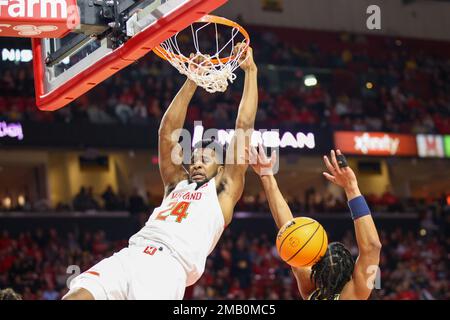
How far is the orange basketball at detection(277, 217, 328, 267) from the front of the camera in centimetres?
430

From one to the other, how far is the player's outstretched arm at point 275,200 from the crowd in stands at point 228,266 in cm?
740

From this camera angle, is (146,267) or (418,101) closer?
(146,267)

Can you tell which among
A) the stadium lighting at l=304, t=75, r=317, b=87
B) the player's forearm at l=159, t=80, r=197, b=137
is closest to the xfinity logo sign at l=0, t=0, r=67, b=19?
the player's forearm at l=159, t=80, r=197, b=137

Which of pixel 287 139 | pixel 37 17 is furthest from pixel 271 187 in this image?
pixel 287 139

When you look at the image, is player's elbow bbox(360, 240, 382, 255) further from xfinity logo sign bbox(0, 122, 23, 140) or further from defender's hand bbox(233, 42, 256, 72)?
xfinity logo sign bbox(0, 122, 23, 140)

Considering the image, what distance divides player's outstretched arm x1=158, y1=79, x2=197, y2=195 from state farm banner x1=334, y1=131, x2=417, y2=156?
10.7 metres

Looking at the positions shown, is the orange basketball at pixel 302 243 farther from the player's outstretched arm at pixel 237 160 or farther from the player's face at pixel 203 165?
the player's face at pixel 203 165

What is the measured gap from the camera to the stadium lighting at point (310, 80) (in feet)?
57.6

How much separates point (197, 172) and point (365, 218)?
1.48 m

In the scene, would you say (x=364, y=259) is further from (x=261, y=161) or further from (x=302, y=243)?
(x=261, y=161)

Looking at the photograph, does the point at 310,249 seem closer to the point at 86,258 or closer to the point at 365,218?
the point at 365,218

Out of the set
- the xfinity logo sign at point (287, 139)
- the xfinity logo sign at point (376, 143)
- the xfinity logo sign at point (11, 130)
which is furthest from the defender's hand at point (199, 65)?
the xfinity logo sign at point (376, 143)

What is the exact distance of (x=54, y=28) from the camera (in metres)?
5.11

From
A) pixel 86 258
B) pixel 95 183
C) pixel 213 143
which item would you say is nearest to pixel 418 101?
pixel 95 183
